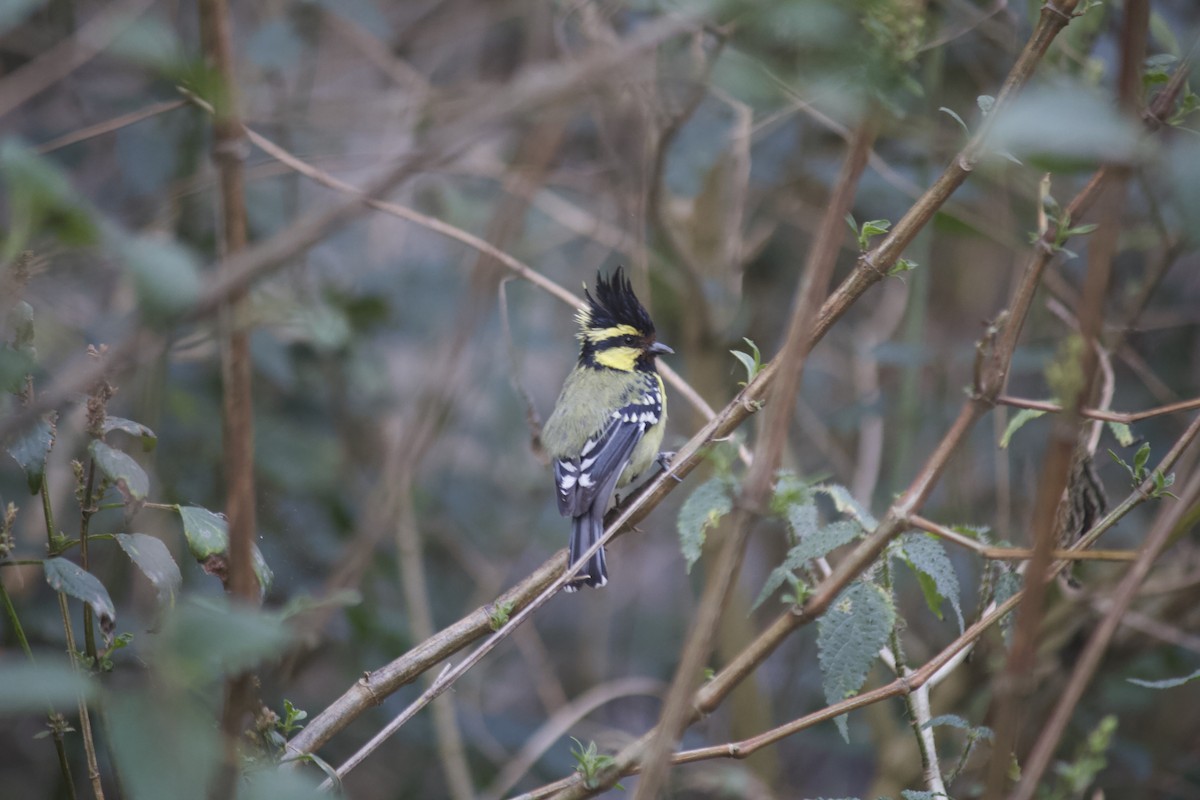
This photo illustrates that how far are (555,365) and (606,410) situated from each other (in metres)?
2.05

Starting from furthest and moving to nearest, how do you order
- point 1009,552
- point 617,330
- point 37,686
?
point 617,330
point 1009,552
point 37,686

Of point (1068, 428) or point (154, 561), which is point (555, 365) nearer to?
point (154, 561)

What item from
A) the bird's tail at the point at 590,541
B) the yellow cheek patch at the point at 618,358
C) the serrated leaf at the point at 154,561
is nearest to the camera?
the serrated leaf at the point at 154,561

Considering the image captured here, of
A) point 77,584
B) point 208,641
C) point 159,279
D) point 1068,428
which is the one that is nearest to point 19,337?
point 77,584

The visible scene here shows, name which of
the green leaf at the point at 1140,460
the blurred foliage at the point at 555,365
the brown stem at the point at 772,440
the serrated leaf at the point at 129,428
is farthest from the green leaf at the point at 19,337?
the green leaf at the point at 1140,460

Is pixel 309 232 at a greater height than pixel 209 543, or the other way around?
pixel 309 232

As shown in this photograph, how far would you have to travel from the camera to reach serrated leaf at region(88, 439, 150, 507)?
4.20ft

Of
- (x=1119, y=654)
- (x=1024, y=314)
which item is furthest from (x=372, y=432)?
(x=1024, y=314)

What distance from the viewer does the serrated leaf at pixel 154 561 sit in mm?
1273

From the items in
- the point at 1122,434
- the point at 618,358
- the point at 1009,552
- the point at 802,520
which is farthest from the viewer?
the point at 618,358

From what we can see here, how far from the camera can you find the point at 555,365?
5.19 metres

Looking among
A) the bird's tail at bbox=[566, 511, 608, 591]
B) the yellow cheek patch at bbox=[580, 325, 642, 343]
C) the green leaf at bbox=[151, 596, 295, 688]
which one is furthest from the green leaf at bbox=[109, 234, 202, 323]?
the yellow cheek patch at bbox=[580, 325, 642, 343]

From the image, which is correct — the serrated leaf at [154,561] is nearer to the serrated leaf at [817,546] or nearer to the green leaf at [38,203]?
the green leaf at [38,203]

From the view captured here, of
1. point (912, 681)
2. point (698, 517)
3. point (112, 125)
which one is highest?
point (112, 125)
